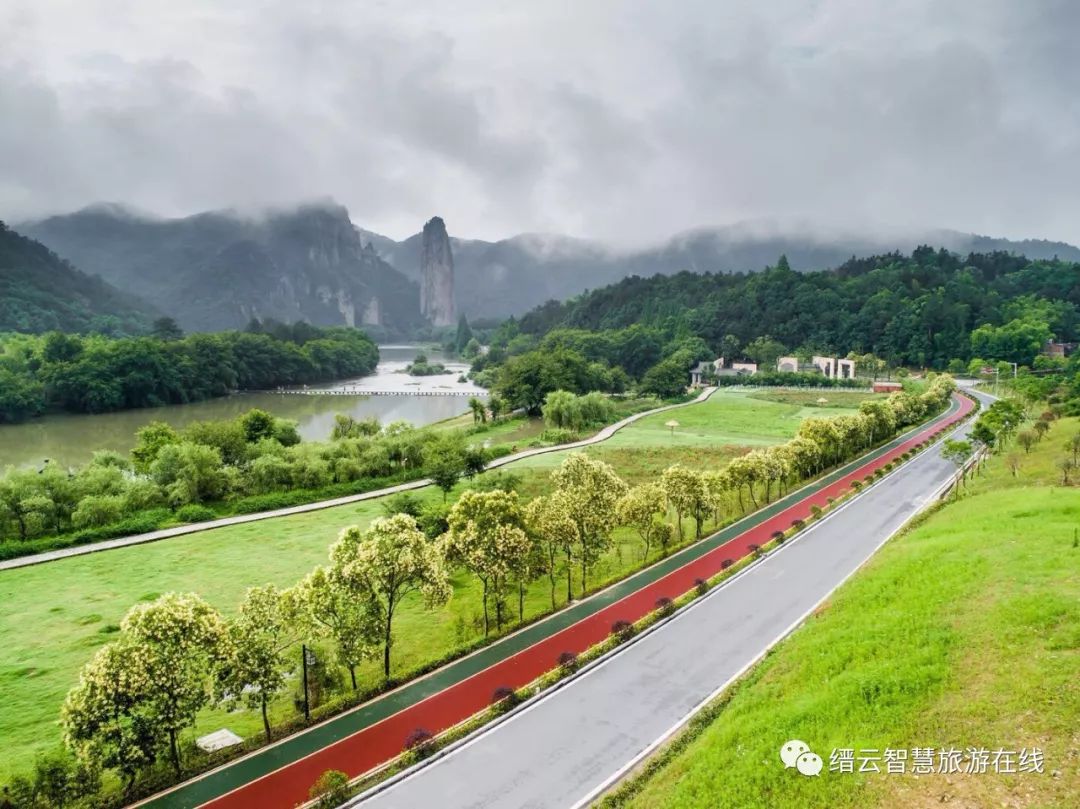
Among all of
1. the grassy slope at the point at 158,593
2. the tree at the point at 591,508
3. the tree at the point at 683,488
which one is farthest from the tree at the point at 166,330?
the tree at the point at 591,508

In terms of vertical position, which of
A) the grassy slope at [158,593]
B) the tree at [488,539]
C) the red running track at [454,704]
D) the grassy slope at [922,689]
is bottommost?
the grassy slope at [158,593]

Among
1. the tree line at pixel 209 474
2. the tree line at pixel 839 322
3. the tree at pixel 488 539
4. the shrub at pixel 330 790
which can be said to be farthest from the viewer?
the tree line at pixel 839 322

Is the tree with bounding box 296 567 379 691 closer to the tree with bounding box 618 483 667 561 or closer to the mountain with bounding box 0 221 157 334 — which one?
the tree with bounding box 618 483 667 561

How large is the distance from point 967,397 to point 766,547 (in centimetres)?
5355

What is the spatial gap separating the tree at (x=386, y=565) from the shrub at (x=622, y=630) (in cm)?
419

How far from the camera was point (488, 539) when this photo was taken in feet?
49.8

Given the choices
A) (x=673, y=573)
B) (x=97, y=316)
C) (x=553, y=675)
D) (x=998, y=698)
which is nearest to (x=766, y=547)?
(x=673, y=573)

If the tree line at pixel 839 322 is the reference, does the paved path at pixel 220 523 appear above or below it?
below

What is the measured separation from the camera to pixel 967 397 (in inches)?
2453

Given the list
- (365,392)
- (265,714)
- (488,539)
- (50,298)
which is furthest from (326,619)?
(50,298)

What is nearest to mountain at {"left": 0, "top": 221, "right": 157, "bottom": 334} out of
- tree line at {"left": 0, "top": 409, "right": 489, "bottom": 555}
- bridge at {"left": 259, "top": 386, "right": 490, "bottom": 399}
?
bridge at {"left": 259, "top": 386, "right": 490, "bottom": 399}

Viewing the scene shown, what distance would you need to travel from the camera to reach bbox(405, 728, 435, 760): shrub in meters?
11.2

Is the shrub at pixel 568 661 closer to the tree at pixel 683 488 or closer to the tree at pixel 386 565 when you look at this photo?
the tree at pixel 386 565

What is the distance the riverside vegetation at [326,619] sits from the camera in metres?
10.0
